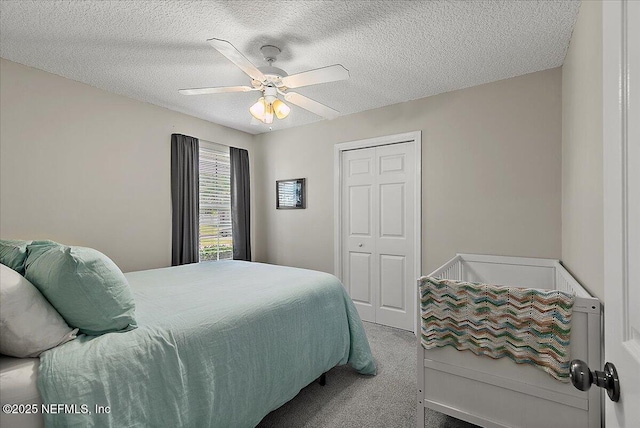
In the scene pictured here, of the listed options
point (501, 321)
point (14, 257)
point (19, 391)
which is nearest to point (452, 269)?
point (501, 321)

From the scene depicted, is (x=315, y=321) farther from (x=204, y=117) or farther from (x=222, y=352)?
(x=204, y=117)

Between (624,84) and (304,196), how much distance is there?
11.7 feet

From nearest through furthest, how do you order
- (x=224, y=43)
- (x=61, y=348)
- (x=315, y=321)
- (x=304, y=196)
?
1. (x=61, y=348)
2. (x=224, y=43)
3. (x=315, y=321)
4. (x=304, y=196)

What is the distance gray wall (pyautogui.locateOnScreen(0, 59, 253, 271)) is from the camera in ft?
7.88

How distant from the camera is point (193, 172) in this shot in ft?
11.9

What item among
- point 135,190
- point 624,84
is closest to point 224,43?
point 624,84

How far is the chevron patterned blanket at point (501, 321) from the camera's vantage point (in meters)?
1.34

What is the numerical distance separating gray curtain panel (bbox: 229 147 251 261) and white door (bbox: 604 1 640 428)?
155 inches

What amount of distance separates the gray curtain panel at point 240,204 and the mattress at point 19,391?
3.11m

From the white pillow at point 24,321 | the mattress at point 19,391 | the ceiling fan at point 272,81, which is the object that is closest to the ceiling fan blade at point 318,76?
the ceiling fan at point 272,81

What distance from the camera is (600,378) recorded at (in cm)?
63

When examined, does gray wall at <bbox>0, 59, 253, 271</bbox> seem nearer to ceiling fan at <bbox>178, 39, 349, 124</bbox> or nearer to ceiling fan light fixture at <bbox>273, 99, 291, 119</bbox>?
ceiling fan at <bbox>178, 39, 349, 124</bbox>

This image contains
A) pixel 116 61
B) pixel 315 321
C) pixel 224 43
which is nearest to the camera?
pixel 224 43

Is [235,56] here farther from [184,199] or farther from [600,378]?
[184,199]
